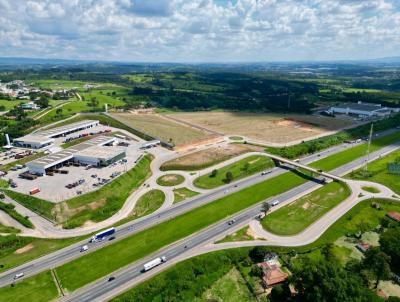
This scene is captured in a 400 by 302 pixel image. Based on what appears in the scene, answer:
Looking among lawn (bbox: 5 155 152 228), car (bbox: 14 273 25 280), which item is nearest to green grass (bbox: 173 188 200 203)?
lawn (bbox: 5 155 152 228)

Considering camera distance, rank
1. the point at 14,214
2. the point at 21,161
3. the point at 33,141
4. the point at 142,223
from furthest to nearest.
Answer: the point at 33,141 → the point at 21,161 → the point at 14,214 → the point at 142,223

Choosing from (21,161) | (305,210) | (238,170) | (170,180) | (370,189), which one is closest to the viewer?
(305,210)

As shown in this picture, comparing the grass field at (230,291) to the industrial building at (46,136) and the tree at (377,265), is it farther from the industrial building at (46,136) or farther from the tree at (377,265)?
the industrial building at (46,136)

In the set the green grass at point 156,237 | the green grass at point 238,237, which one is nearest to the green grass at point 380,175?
the green grass at point 156,237

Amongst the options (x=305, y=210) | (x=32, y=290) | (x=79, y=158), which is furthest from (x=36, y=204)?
(x=305, y=210)

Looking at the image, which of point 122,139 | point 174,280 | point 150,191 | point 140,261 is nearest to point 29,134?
point 122,139

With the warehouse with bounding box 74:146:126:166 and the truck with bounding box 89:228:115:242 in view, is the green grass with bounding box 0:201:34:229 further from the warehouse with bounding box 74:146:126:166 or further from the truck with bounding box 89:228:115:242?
the warehouse with bounding box 74:146:126:166

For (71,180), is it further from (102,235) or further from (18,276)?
(18,276)
